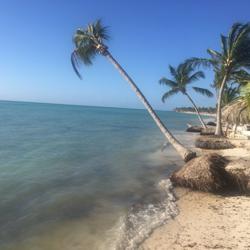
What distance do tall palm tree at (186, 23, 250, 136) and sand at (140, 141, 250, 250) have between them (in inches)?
579

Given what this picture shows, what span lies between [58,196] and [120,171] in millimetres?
4261

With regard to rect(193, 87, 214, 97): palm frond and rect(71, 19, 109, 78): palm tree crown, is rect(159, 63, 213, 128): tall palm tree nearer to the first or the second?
rect(193, 87, 214, 97): palm frond

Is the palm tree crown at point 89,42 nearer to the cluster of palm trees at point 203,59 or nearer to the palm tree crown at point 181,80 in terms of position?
the cluster of palm trees at point 203,59

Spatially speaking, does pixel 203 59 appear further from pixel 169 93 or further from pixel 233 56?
pixel 169 93

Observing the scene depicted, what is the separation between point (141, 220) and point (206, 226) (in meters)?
1.65

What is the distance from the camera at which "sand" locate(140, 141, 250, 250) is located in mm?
6117

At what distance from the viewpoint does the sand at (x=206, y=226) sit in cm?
612

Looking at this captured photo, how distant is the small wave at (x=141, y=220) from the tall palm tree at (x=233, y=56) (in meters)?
14.6

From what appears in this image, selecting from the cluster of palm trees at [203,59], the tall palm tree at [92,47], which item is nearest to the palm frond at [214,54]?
the cluster of palm trees at [203,59]

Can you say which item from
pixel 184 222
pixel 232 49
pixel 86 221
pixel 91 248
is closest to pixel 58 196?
pixel 86 221

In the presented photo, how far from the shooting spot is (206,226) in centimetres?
699

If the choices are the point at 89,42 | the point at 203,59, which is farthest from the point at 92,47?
the point at 203,59

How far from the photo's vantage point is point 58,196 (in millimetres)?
9523

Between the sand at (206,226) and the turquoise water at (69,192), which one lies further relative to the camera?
the turquoise water at (69,192)
